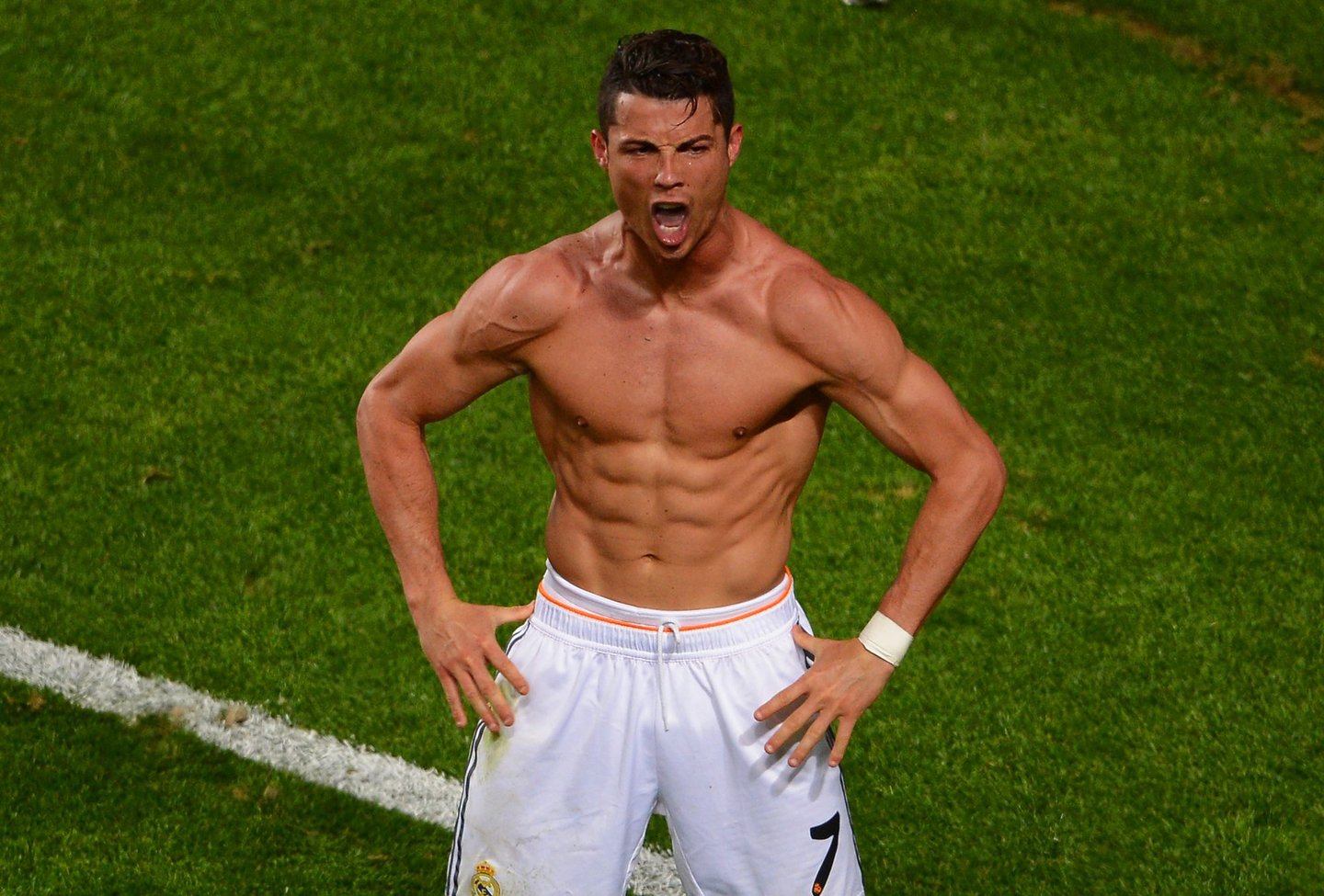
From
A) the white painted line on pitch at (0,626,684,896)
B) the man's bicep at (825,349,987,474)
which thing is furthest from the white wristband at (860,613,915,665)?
the white painted line on pitch at (0,626,684,896)

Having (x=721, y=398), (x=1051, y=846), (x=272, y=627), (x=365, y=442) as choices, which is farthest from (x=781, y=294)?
(x=272, y=627)

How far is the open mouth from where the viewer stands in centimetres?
395

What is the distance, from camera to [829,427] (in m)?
7.83

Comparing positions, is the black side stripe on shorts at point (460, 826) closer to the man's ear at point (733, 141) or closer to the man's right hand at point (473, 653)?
the man's right hand at point (473, 653)

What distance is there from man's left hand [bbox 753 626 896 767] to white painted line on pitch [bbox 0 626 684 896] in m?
1.63

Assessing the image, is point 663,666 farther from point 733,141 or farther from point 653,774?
point 733,141

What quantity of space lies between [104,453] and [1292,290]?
5.30 meters

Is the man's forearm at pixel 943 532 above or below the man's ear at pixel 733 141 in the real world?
below

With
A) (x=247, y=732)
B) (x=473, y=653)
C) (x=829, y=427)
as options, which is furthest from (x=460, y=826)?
(x=829, y=427)

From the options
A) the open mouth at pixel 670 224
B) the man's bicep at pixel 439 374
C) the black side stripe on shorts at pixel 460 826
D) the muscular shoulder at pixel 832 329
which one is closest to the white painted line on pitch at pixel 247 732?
A: the black side stripe on shorts at pixel 460 826

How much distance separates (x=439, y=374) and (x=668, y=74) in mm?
916

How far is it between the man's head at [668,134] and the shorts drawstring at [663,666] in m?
0.88

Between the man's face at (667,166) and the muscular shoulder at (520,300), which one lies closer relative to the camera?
the man's face at (667,166)

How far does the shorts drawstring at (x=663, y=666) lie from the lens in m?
4.28
